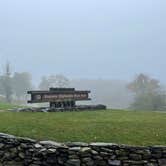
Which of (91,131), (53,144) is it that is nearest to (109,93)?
(91,131)

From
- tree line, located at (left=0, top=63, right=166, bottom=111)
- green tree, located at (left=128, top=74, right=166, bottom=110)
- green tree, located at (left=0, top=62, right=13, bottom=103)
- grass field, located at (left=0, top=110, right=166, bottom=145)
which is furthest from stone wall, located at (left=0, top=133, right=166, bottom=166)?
green tree, located at (left=0, top=62, right=13, bottom=103)

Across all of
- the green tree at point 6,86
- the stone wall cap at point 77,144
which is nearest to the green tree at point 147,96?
the green tree at point 6,86

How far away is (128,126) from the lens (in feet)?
43.7

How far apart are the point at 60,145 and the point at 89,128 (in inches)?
93.6

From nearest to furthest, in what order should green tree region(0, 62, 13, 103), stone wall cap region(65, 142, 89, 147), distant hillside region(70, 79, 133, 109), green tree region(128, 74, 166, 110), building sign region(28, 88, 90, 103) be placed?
stone wall cap region(65, 142, 89, 147), building sign region(28, 88, 90, 103), green tree region(128, 74, 166, 110), green tree region(0, 62, 13, 103), distant hillside region(70, 79, 133, 109)

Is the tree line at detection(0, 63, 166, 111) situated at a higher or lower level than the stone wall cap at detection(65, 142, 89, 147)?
higher

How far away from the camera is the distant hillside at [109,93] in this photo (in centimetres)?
8956

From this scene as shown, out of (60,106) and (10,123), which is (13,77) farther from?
(10,123)

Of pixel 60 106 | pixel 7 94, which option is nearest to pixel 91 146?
pixel 60 106

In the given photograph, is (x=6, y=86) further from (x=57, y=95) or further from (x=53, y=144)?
(x=53, y=144)

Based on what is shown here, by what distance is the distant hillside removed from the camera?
8956cm

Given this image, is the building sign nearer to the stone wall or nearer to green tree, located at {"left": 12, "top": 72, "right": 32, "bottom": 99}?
the stone wall

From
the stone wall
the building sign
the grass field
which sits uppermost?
the building sign

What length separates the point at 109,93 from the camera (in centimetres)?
10356
